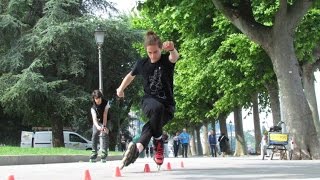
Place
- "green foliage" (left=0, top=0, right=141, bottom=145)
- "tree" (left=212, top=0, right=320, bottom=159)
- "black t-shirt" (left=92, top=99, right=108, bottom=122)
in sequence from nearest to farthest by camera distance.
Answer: "black t-shirt" (left=92, top=99, right=108, bottom=122) < "tree" (left=212, top=0, right=320, bottom=159) < "green foliage" (left=0, top=0, right=141, bottom=145)

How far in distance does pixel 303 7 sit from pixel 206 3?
2875 mm

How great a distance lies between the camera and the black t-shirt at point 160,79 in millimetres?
7805

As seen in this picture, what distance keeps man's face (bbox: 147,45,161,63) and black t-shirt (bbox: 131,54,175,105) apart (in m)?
0.07

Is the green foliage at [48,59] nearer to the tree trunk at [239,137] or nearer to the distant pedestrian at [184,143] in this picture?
the distant pedestrian at [184,143]

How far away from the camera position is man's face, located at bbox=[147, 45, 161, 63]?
25.5 ft

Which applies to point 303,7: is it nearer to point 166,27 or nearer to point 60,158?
point 60,158

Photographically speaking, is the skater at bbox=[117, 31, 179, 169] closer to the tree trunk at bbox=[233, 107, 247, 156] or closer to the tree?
the tree

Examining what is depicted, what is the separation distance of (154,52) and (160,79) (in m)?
0.39

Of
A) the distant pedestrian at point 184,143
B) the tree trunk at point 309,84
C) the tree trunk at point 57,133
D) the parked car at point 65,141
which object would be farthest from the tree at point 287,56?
the parked car at point 65,141

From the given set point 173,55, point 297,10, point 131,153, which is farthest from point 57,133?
point 173,55

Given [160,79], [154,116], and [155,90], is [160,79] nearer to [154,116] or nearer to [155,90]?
[155,90]

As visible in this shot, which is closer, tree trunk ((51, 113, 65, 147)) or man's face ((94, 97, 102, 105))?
man's face ((94, 97, 102, 105))

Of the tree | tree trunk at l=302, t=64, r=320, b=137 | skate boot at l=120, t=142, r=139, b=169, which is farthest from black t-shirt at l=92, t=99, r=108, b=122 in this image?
tree trunk at l=302, t=64, r=320, b=137

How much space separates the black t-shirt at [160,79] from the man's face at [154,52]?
0.22ft
